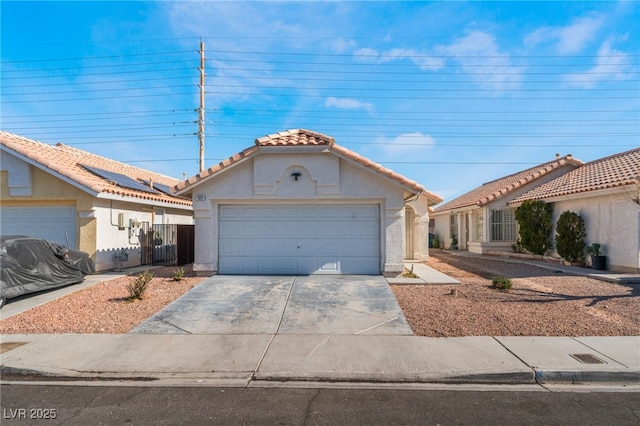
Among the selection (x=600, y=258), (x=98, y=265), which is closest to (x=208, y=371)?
(x=98, y=265)

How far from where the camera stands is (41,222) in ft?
43.1

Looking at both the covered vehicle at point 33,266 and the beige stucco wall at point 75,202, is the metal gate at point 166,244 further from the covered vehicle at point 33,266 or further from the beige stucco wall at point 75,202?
the covered vehicle at point 33,266

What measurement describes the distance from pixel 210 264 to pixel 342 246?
4.07 meters

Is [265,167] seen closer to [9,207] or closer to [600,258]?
[9,207]

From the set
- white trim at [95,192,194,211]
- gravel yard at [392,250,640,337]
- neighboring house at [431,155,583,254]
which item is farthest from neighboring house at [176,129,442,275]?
neighboring house at [431,155,583,254]

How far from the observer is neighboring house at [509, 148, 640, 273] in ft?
39.9

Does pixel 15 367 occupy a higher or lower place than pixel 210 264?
lower

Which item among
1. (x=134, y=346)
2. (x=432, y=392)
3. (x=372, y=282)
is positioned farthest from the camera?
(x=372, y=282)

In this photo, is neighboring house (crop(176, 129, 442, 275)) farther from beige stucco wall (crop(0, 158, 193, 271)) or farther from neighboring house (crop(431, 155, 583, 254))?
neighboring house (crop(431, 155, 583, 254))

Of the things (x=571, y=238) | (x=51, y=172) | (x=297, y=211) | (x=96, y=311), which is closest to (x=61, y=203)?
(x=51, y=172)

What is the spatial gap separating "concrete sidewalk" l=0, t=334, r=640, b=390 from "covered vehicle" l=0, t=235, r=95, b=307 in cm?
274

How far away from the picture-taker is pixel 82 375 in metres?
5.18

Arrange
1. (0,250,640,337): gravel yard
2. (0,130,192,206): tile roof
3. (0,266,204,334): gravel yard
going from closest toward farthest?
1. (0,250,640,337): gravel yard
2. (0,266,204,334): gravel yard
3. (0,130,192,206): tile roof

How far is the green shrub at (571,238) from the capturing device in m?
14.6
